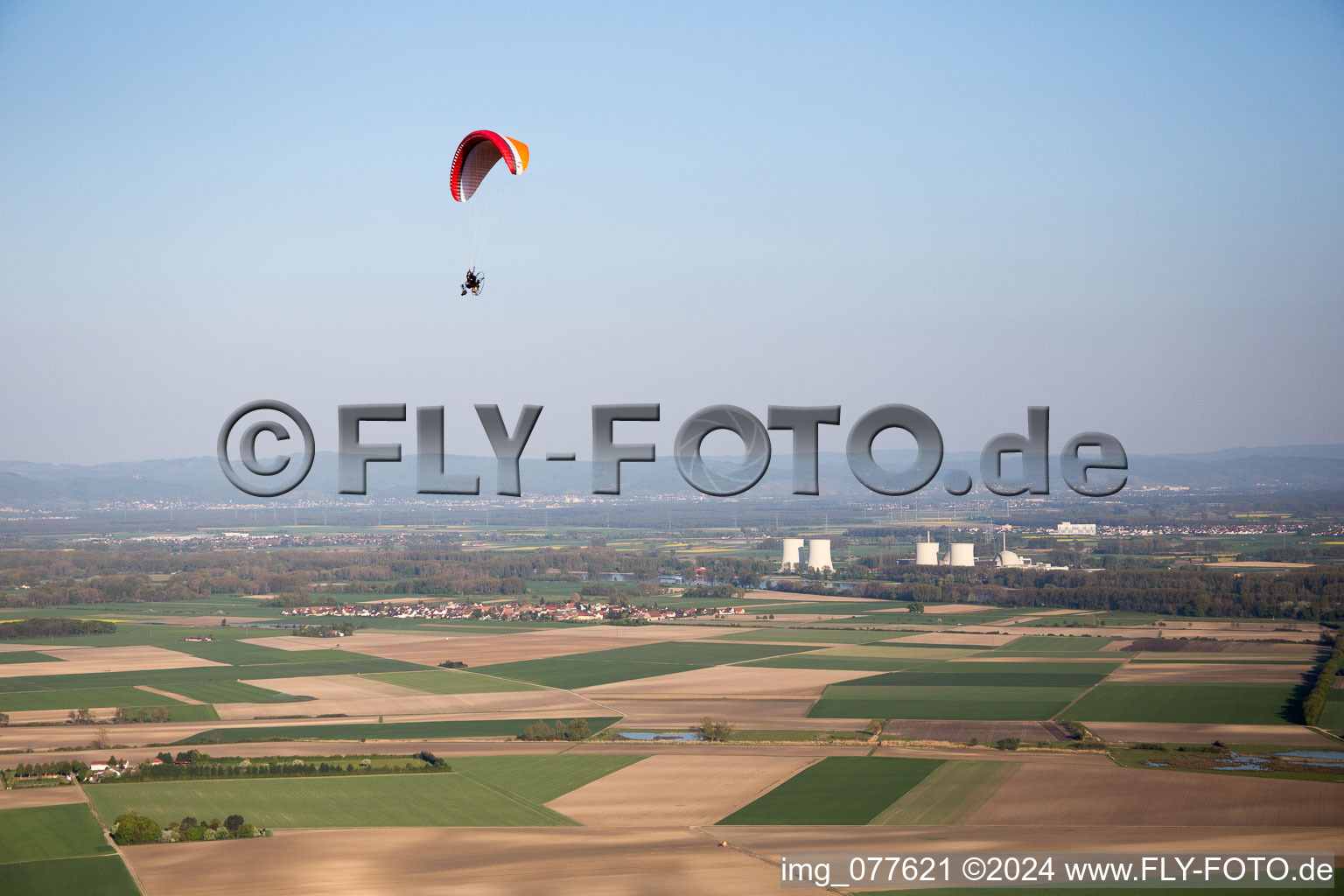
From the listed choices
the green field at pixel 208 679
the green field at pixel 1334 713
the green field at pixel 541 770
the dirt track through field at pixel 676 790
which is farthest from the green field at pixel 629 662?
the green field at pixel 1334 713

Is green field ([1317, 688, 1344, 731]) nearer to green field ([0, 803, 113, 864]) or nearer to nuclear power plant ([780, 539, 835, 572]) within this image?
green field ([0, 803, 113, 864])

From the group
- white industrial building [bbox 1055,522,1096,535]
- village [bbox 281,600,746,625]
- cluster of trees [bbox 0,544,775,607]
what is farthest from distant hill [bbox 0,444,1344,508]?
village [bbox 281,600,746,625]

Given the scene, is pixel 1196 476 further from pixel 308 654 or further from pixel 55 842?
pixel 55 842

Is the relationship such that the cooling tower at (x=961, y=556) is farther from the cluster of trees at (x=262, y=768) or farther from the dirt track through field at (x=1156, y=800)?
the cluster of trees at (x=262, y=768)

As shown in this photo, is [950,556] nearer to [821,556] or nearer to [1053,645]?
[821,556]

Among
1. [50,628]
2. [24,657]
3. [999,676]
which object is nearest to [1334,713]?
[999,676]

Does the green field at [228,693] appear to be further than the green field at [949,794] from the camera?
Yes
